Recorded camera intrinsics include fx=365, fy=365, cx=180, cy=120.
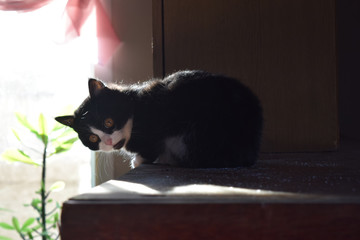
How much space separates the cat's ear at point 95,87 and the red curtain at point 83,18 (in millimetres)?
713

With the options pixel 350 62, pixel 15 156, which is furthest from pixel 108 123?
pixel 350 62

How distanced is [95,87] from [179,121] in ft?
0.78

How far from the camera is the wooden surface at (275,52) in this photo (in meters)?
1.25

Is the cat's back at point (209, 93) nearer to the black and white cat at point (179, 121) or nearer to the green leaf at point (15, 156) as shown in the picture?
the black and white cat at point (179, 121)

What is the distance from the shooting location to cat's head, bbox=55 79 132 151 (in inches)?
36.9

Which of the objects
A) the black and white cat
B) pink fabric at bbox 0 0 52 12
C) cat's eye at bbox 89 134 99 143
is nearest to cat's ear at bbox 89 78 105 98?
the black and white cat

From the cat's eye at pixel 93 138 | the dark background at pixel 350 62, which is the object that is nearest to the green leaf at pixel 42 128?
the cat's eye at pixel 93 138

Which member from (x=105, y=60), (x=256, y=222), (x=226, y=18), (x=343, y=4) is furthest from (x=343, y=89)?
Result: (x=256, y=222)

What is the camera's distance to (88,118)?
950 mm

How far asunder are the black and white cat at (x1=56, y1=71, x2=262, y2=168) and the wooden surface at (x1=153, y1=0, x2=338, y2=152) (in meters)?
0.33

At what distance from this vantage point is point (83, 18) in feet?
5.22

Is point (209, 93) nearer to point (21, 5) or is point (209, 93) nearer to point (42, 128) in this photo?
point (42, 128)

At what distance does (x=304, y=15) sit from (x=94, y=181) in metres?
1.12

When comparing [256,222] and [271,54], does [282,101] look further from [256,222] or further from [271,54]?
[256,222]
